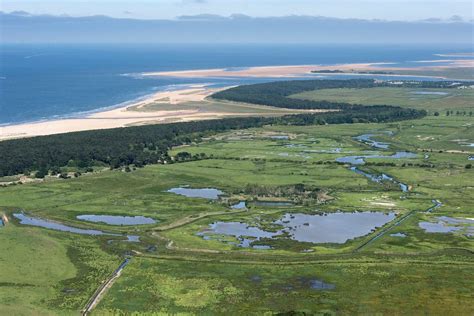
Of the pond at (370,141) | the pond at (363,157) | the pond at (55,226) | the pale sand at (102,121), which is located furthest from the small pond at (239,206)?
the pale sand at (102,121)

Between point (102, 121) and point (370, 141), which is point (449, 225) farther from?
point (102, 121)

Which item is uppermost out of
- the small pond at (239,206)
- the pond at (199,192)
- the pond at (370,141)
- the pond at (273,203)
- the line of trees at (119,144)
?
the line of trees at (119,144)

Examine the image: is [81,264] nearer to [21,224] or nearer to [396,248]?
[21,224]

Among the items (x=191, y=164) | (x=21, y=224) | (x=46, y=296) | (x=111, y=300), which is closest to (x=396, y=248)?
(x=111, y=300)

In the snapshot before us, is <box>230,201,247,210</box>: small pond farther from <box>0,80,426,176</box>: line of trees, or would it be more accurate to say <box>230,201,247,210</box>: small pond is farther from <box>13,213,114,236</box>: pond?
<box>0,80,426,176</box>: line of trees

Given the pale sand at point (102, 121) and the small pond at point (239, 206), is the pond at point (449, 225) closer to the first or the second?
the small pond at point (239, 206)

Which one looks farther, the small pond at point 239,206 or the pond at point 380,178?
the pond at point 380,178

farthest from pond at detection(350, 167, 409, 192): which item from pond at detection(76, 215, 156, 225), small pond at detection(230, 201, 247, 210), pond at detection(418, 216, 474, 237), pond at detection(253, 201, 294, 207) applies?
pond at detection(76, 215, 156, 225)
